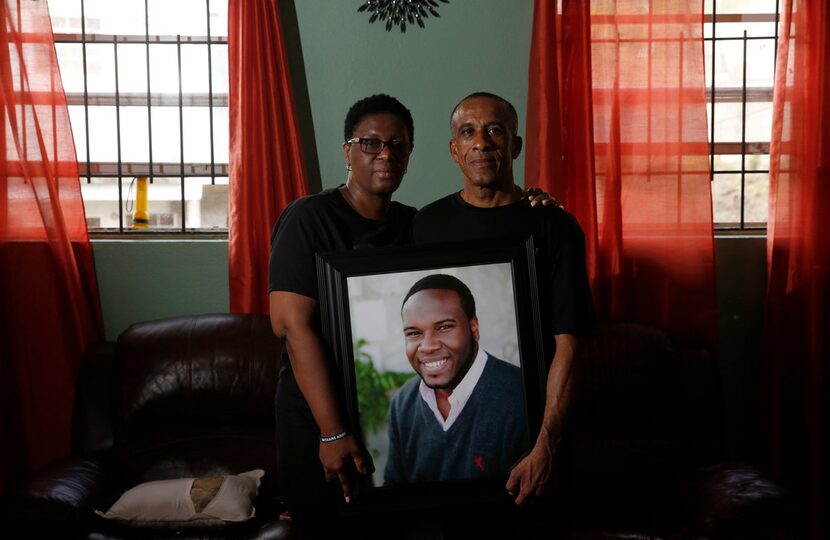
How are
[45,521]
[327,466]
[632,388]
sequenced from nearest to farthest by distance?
1. [327,466]
2. [45,521]
3. [632,388]

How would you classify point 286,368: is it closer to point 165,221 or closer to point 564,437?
point 564,437

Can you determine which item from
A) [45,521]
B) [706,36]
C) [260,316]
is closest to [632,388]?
[260,316]

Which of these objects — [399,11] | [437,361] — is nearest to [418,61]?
[399,11]

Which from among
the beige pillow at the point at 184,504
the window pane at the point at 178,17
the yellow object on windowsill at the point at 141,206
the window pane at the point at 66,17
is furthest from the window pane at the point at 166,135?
the beige pillow at the point at 184,504

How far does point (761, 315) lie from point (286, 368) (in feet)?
8.06

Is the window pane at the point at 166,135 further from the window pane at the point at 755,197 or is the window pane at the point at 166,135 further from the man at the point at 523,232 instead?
the window pane at the point at 755,197

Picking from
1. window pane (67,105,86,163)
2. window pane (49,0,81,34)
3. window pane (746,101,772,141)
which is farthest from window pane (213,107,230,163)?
window pane (746,101,772,141)

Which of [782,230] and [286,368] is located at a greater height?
[782,230]

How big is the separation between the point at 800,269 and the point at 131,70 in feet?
10.2

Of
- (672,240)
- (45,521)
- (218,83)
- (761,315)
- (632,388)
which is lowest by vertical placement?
(45,521)

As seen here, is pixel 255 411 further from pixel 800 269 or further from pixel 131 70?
pixel 800 269

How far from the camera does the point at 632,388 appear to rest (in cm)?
279

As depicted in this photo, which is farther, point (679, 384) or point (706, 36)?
point (706, 36)

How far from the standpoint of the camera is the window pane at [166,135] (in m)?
3.41
